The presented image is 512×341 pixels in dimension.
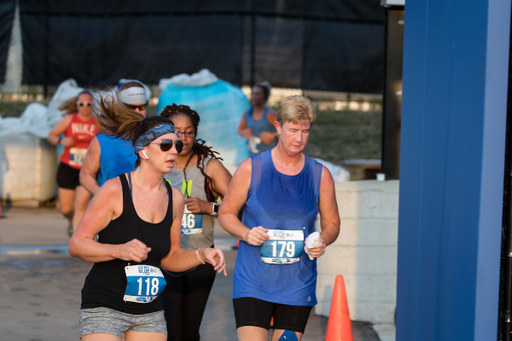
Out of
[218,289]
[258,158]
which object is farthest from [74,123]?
[258,158]

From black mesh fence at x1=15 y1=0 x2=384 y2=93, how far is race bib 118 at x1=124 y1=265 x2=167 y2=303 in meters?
11.2

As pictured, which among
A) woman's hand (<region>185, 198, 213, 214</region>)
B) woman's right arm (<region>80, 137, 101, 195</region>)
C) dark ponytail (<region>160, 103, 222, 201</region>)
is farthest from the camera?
woman's right arm (<region>80, 137, 101, 195</region>)

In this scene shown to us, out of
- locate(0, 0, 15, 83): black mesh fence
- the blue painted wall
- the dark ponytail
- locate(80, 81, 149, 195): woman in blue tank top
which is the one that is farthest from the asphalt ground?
locate(0, 0, 15, 83): black mesh fence

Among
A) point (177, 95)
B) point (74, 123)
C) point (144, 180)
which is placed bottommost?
point (144, 180)

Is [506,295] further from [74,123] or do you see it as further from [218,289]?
[74,123]

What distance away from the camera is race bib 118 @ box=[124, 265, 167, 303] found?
301cm

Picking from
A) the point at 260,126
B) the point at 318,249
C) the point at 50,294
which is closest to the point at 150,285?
the point at 318,249

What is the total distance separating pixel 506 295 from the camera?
268 centimetres

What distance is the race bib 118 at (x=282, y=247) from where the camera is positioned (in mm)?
3400

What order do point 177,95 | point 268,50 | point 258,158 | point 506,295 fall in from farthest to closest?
point 268,50
point 177,95
point 258,158
point 506,295

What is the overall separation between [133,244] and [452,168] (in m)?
1.42

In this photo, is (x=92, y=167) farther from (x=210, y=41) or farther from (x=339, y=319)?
(x=210, y=41)

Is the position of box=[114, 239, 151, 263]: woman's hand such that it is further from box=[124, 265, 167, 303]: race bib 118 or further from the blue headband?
the blue headband

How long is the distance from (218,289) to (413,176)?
3.76 meters
